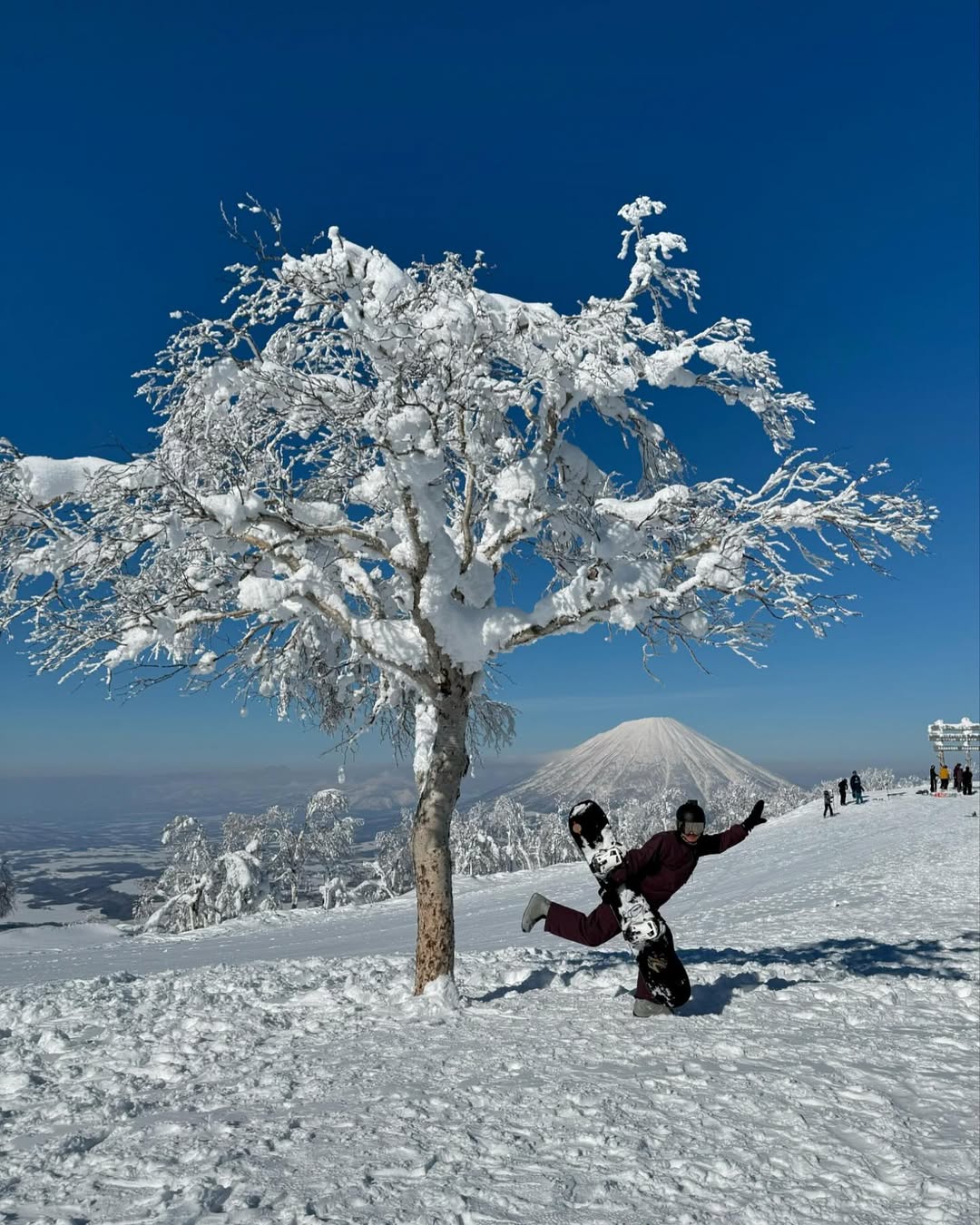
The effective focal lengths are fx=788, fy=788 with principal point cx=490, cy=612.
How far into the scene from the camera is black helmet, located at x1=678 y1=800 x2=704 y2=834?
681cm

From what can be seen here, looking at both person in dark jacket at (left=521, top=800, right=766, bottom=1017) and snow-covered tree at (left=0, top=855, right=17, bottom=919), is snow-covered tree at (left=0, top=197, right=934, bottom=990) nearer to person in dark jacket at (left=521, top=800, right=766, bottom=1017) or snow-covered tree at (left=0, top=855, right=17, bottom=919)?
person in dark jacket at (left=521, top=800, right=766, bottom=1017)

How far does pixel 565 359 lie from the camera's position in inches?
289

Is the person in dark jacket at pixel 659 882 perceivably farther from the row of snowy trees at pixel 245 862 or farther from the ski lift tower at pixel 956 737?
the ski lift tower at pixel 956 737

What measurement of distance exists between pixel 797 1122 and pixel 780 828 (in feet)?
113

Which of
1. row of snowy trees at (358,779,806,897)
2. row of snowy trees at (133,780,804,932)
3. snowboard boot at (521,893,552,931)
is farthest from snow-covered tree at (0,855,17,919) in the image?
snowboard boot at (521,893,552,931)

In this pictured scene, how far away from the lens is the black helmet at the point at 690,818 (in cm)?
681

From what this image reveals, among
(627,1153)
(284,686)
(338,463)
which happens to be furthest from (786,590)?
(284,686)

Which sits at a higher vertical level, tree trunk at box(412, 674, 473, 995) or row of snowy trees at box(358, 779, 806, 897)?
tree trunk at box(412, 674, 473, 995)

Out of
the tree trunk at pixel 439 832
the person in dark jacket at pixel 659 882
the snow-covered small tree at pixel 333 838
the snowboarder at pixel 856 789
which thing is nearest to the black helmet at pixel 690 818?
the person in dark jacket at pixel 659 882

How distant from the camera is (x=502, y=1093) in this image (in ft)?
15.1

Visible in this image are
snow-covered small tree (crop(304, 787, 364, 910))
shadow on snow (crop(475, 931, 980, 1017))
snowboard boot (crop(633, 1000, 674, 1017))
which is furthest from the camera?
snow-covered small tree (crop(304, 787, 364, 910))

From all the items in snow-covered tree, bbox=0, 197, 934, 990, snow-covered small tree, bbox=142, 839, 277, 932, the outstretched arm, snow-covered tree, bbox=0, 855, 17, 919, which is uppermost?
snow-covered tree, bbox=0, 197, 934, 990

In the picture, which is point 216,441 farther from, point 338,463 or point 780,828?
point 780,828

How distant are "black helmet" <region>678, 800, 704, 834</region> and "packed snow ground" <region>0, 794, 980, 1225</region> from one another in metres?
1.51
